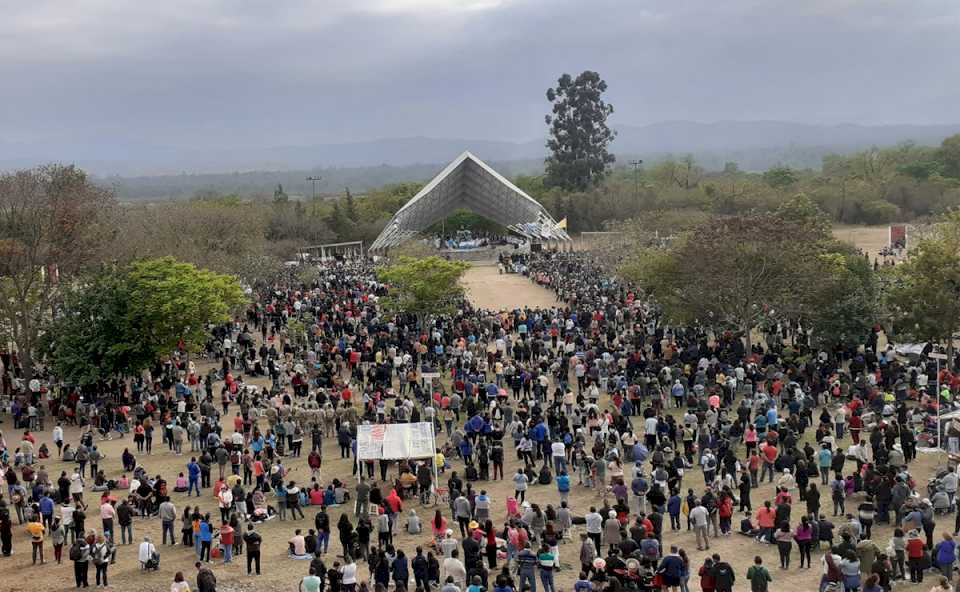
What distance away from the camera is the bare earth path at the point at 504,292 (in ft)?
154

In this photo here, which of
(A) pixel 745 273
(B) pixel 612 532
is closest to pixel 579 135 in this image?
(A) pixel 745 273

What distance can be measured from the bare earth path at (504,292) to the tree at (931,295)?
63.6ft

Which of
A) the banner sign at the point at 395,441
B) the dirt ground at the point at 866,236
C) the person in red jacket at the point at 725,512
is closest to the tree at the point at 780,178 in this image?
the dirt ground at the point at 866,236

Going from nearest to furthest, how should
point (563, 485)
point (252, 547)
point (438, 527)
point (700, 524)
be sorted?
point (252, 547)
point (700, 524)
point (438, 527)
point (563, 485)

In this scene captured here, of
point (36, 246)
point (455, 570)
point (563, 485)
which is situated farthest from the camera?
point (36, 246)

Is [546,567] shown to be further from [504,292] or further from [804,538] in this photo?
[504,292]

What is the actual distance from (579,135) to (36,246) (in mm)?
73692

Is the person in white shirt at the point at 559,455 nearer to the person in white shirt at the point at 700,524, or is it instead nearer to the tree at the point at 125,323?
the person in white shirt at the point at 700,524

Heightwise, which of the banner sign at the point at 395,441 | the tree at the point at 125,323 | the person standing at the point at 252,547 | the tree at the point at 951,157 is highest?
the tree at the point at 951,157

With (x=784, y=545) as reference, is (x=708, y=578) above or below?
above

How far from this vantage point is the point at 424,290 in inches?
1401

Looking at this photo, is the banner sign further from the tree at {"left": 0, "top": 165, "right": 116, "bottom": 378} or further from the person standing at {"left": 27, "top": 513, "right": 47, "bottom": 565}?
the tree at {"left": 0, "top": 165, "right": 116, "bottom": 378}

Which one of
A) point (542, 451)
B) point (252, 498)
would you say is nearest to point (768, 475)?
point (542, 451)

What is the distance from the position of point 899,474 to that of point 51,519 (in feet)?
49.2
